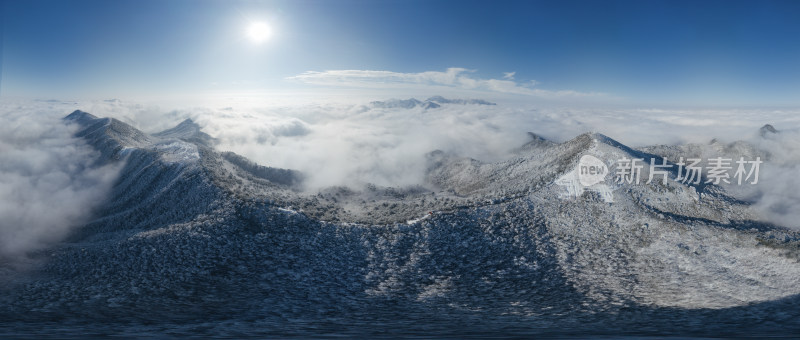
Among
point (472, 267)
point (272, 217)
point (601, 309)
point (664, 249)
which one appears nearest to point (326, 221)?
point (272, 217)

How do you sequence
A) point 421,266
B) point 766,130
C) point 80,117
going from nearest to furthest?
point 421,266 → point 766,130 → point 80,117
